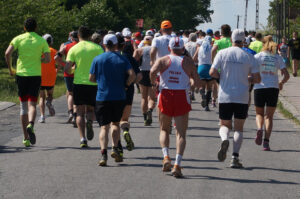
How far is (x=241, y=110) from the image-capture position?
9.50 meters

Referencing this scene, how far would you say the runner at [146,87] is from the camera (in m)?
14.1

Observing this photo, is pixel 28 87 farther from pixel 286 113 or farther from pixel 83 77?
pixel 286 113

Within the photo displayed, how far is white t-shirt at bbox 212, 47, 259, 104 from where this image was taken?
30.9 feet

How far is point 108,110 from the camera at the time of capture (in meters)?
9.55

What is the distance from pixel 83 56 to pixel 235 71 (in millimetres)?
2532

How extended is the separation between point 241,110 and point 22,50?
3649 millimetres

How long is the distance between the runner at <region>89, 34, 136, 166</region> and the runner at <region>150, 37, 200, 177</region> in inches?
24.3

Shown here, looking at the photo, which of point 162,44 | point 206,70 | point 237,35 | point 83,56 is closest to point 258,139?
point 237,35

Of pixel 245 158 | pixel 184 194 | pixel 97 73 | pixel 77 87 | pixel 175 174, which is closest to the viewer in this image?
pixel 184 194

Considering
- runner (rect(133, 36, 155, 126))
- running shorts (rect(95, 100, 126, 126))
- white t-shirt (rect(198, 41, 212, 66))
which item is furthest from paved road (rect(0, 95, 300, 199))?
white t-shirt (rect(198, 41, 212, 66))

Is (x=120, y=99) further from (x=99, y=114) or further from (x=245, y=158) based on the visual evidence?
(x=245, y=158)

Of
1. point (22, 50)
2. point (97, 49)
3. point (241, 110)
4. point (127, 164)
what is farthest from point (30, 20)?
point (241, 110)

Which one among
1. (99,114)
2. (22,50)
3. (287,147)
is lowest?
(287,147)

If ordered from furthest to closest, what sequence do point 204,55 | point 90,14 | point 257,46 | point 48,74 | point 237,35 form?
point 90,14 < point 204,55 < point 257,46 < point 48,74 < point 237,35
